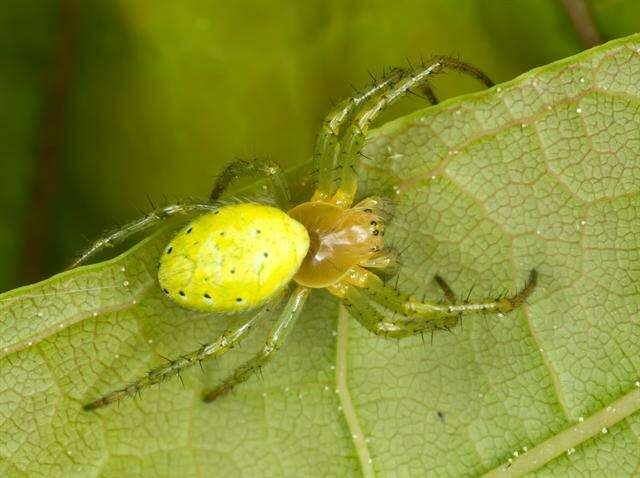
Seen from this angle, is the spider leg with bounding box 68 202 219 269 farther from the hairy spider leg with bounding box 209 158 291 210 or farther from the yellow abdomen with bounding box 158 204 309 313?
the yellow abdomen with bounding box 158 204 309 313

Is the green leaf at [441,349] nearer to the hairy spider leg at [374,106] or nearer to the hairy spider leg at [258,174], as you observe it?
the hairy spider leg at [374,106]

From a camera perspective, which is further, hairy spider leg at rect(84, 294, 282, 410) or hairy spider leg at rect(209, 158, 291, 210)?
hairy spider leg at rect(209, 158, 291, 210)

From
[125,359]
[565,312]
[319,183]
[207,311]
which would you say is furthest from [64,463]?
[565,312]

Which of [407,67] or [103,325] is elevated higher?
[407,67]

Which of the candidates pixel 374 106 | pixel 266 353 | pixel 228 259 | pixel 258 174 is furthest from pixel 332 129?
pixel 266 353

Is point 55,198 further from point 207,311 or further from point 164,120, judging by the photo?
point 207,311

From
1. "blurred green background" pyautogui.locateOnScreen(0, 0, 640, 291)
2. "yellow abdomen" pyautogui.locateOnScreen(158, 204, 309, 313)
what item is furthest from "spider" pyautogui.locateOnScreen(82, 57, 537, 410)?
"blurred green background" pyautogui.locateOnScreen(0, 0, 640, 291)

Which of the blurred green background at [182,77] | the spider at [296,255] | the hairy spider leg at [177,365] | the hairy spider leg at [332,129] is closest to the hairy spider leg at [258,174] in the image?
the spider at [296,255]
